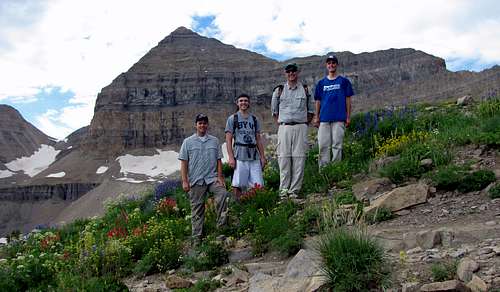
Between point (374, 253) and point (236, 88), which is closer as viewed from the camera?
point (374, 253)

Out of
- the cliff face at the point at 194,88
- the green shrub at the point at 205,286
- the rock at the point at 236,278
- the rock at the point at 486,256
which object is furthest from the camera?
the cliff face at the point at 194,88

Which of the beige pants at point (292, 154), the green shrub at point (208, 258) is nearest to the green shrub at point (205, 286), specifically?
the green shrub at point (208, 258)

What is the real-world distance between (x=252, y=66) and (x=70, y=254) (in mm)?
147885

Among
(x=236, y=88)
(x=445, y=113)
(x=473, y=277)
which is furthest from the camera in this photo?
(x=236, y=88)

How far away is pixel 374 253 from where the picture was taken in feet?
14.3

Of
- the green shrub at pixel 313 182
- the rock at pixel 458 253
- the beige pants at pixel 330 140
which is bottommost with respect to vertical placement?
the rock at pixel 458 253

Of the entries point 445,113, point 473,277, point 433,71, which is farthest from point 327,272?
point 433,71

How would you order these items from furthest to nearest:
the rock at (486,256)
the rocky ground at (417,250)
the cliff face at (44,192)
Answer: the cliff face at (44,192)
the rock at (486,256)
the rocky ground at (417,250)

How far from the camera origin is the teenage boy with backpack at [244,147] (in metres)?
8.20

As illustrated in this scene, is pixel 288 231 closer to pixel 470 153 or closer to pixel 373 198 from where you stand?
pixel 373 198

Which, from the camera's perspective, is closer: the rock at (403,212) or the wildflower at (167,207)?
the rock at (403,212)

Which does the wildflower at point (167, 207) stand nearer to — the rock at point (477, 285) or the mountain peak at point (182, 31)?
the rock at point (477, 285)

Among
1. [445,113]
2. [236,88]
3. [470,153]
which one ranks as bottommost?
[470,153]

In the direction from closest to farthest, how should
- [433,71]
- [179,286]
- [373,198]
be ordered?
[179,286]
[373,198]
[433,71]
